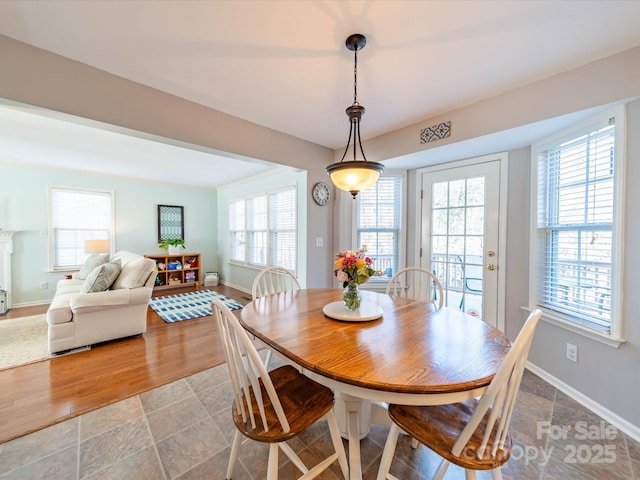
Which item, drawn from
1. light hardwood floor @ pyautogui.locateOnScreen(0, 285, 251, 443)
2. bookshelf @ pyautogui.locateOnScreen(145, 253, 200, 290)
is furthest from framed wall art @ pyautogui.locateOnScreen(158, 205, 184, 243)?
light hardwood floor @ pyautogui.locateOnScreen(0, 285, 251, 443)

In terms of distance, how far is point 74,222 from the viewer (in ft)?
15.1

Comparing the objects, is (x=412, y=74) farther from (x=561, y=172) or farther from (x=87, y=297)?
(x=87, y=297)

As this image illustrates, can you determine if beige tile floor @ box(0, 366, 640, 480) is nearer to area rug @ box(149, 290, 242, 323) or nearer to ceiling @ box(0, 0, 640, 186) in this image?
area rug @ box(149, 290, 242, 323)

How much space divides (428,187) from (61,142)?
4646mm

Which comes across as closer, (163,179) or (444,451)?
(444,451)

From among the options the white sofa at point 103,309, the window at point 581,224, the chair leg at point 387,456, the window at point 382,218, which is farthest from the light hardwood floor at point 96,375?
the window at point 581,224

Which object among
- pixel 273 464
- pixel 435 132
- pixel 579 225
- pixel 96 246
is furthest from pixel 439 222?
pixel 96 246

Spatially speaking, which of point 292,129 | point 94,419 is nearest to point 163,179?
A: point 292,129

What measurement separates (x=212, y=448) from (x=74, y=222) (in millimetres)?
5206

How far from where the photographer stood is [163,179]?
17.4ft

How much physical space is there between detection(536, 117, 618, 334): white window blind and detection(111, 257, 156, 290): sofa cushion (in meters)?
4.12

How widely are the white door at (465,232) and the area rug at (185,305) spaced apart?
3.14 m

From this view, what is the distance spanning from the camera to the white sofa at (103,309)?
2557 millimetres

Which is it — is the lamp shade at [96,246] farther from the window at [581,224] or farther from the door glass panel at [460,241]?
the window at [581,224]
